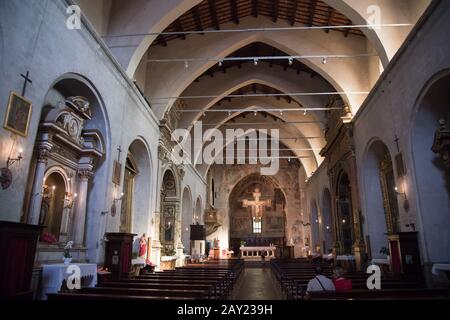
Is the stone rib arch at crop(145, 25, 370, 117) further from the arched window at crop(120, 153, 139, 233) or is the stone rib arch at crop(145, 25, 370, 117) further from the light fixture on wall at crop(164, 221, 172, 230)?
the light fixture on wall at crop(164, 221, 172, 230)

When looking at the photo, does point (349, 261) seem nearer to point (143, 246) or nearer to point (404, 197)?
point (404, 197)

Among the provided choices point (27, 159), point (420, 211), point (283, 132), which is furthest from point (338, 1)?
point (283, 132)

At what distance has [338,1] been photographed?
29.6 ft

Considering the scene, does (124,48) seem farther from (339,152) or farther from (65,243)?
(339,152)

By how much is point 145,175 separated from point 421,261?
8681 millimetres

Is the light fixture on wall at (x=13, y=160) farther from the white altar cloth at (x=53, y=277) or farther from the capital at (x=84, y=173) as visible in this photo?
the capital at (x=84, y=173)

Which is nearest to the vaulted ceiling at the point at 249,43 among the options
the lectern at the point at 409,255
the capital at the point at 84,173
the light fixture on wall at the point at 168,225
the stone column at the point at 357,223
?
the stone column at the point at 357,223

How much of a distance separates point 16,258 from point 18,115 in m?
2.10

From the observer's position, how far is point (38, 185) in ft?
19.2

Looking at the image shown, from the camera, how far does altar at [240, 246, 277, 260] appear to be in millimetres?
23766

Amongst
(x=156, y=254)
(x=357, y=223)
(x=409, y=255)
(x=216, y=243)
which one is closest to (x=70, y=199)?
(x=156, y=254)

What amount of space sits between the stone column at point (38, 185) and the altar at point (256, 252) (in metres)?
19.5

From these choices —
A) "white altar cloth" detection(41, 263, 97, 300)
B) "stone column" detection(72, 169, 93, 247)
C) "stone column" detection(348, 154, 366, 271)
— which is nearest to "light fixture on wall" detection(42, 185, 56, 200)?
"stone column" detection(72, 169, 93, 247)
